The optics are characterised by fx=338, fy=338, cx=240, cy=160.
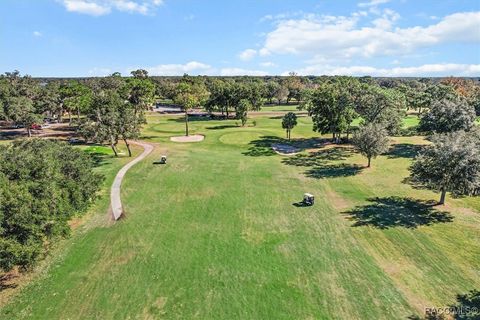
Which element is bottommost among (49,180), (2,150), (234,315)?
(234,315)

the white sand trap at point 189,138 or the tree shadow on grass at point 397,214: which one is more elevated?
the white sand trap at point 189,138

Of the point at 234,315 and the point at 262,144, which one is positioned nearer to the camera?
the point at 234,315

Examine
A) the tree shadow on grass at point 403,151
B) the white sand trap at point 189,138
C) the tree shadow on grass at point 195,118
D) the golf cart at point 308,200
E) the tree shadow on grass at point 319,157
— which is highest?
the tree shadow on grass at point 195,118

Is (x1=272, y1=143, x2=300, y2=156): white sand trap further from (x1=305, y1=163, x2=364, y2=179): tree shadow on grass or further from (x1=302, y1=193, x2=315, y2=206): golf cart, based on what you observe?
(x1=302, y1=193, x2=315, y2=206): golf cart

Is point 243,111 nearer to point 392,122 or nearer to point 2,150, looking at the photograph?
point 392,122

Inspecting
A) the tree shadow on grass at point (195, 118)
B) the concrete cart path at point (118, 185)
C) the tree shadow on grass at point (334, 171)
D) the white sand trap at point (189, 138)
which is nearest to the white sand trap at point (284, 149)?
the tree shadow on grass at point (334, 171)

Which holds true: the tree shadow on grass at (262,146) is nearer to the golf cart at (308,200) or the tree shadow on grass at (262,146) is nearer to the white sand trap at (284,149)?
the white sand trap at (284,149)

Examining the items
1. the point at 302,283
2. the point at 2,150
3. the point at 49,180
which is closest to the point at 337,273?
the point at 302,283
